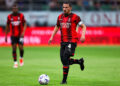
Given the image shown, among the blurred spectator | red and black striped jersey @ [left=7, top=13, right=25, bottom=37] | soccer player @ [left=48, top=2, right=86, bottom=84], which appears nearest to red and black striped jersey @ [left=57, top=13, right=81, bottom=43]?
soccer player @ [left=48, top=2, right=86, bottom=84]

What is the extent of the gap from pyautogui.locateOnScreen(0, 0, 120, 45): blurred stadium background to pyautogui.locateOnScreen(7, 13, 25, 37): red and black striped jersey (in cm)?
1454

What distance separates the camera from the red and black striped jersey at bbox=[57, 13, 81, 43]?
10820 millimetres

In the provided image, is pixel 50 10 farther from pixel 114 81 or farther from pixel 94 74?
pixel 114 81

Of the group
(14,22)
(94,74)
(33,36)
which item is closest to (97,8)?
(33,36)

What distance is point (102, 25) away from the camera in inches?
1323

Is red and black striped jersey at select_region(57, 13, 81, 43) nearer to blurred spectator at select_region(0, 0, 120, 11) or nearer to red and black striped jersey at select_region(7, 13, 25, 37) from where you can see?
red and black striped jersey at select_region(7, 13, 25, 37)

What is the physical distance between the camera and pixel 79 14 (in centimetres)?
3306

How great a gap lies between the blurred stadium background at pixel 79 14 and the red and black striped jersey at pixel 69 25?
2013 cm

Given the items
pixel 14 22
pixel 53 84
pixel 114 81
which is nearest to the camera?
pixel 53 84

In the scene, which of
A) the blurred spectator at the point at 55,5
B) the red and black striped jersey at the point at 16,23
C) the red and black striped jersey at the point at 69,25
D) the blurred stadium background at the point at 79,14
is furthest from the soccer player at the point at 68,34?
the blurred spectator at the point at 55,5

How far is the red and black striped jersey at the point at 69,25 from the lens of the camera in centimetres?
1082

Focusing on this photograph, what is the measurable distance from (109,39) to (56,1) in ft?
19.3

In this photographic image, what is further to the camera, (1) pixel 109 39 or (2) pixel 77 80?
(1) pixel 109 39

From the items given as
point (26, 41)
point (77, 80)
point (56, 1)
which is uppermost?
point (77, 80)
